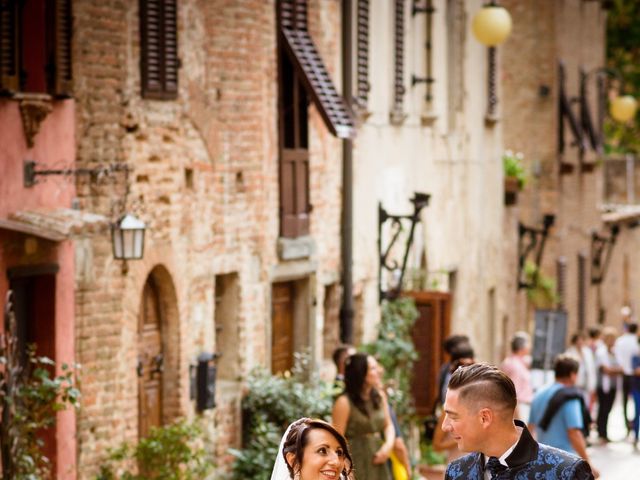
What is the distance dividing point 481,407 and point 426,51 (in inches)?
615

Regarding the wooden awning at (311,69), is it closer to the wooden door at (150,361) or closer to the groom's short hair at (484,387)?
the wooden door at (150,361)

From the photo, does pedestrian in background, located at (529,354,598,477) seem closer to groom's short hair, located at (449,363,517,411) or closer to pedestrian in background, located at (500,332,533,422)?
pedestrian in background, located at (500,332,533,422)

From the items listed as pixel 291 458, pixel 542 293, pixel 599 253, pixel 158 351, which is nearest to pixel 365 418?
pixel 158 351

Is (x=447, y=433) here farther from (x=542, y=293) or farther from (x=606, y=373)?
(x=542, y=293)

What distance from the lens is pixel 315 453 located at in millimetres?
6090

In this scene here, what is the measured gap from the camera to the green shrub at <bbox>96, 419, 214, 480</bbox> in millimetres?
11922

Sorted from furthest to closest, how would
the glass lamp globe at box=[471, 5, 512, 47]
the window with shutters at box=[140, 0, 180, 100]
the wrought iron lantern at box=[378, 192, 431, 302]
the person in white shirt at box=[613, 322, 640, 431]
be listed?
the person in white shirt at box=[613, 322, 640, 431] < the glass lamp globe at box=[471, 5, 512, 47] < the wrought iron lantern at box=[378, 192, 431, 302] < the window with shutters at box=[140, 0, 180, 100]

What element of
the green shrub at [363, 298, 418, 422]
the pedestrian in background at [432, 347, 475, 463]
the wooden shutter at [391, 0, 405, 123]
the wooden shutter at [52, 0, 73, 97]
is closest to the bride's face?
the pedestrian in background at [432, 347, 475, 463]

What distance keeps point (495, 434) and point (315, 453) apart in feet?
2.77

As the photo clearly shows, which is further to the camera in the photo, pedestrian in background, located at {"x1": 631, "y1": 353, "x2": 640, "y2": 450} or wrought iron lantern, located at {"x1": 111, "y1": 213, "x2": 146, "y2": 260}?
pedestrian in background, located at {"x1": 631, "y1": 353, "x2": 640, "y2": 450}

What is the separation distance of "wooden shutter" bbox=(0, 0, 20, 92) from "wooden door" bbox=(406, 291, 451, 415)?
7.82m

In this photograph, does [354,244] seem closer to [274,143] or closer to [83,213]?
[274,143]

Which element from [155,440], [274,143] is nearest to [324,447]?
[155,440]

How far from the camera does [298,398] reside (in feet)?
45.1
